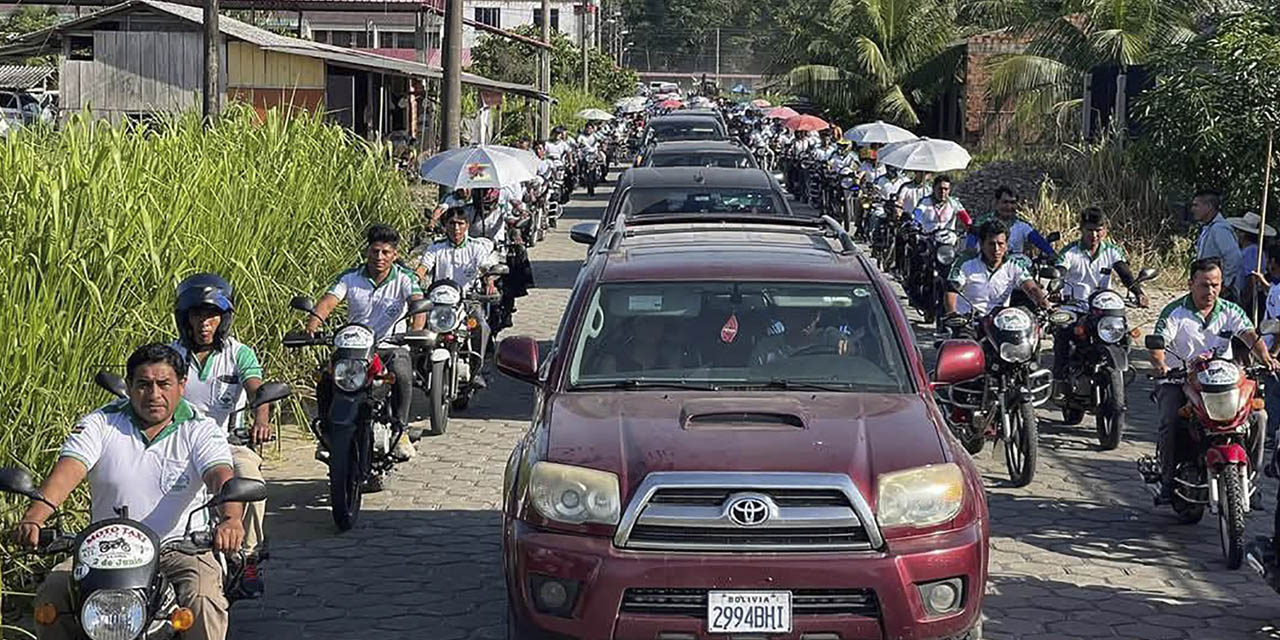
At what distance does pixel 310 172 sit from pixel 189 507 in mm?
8101

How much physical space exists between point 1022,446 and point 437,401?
3.84m

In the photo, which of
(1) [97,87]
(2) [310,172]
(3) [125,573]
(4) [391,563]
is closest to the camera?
(3) [125,573]

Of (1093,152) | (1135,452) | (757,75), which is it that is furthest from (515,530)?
Result: (757,75)

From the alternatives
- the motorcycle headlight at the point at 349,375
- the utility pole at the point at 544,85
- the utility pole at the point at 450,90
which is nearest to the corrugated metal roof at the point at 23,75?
the utility pole at the point at 544,85

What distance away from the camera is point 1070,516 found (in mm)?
10117

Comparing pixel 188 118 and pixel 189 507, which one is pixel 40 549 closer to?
pixel 189 507

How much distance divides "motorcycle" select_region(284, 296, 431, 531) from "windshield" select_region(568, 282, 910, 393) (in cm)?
219

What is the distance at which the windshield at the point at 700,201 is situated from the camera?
1542 cm

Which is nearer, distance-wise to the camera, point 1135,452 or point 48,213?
point 48,213

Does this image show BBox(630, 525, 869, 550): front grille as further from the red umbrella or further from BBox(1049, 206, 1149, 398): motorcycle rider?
the red umbrella

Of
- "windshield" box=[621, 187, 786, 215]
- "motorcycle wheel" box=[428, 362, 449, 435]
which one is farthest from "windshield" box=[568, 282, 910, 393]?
"windshield" box=[621, 187, 786, 215]

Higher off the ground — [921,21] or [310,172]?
[921,21]

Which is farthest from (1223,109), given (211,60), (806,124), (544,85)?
(544,85)

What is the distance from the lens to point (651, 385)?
730cm
